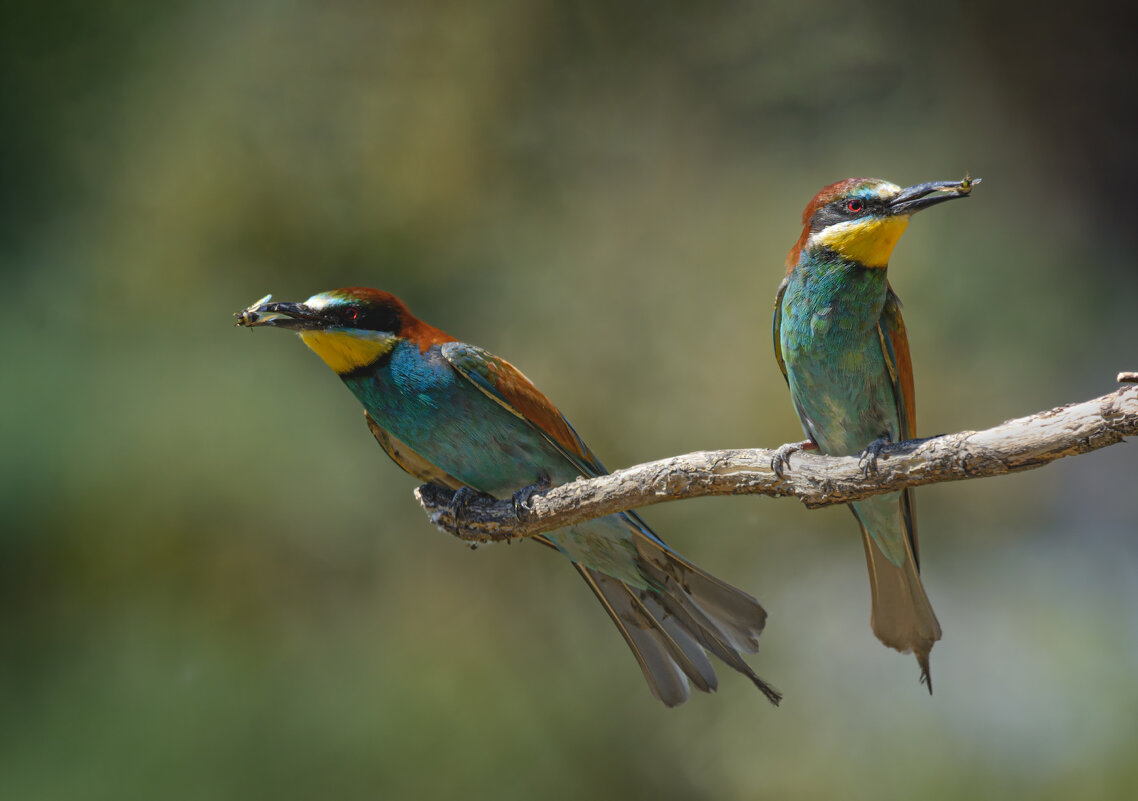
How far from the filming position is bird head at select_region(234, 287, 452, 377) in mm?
1842

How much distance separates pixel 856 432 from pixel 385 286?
2771 mm

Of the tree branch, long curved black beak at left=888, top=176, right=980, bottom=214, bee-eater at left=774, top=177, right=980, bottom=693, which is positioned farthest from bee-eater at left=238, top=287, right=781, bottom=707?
long curved black beak at left=888, top=176, right=980, bottom=214

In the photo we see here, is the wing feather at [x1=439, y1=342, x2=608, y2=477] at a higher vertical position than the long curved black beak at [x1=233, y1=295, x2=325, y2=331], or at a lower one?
lower

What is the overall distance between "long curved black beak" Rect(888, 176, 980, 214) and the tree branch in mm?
363

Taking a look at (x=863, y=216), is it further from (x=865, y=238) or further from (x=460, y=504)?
(x=460, y=504)

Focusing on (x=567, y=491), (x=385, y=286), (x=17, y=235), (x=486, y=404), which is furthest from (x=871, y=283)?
(x=17, y=235)

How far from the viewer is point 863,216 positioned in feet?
5.43

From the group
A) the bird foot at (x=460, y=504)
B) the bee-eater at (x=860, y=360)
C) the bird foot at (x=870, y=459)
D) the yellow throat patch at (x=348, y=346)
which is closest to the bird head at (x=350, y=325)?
the yellow throat patch at (x=348, y=346)

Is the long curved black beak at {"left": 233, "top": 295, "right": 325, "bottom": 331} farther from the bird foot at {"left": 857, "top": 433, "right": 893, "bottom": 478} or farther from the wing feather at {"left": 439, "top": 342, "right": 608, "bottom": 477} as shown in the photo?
the bird foot at {"left": 857, "top": 433, "right": 893, "bottom": 478}

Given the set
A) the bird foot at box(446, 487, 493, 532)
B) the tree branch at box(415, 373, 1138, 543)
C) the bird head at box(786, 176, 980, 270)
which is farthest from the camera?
the bird foot at box(446, 487, 493, 532)

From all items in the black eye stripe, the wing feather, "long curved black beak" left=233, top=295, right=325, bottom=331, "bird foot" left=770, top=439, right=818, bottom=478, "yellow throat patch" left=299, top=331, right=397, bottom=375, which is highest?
"long curved black beak" left=233, top=295, right=325, bottom=331

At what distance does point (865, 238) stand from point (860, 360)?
0.81 ft

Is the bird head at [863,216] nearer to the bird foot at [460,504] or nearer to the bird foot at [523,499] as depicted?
the bird foot at [523,499]

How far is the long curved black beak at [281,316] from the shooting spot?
66.4 inches
